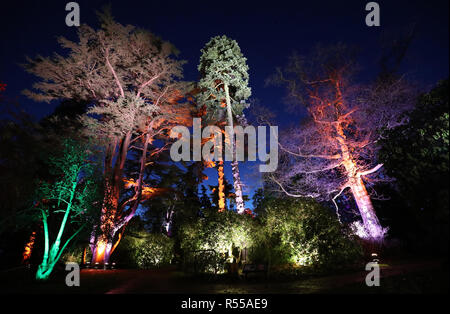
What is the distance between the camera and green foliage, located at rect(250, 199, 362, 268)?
9438mm

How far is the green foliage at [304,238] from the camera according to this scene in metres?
9.44

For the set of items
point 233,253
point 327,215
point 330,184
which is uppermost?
point 330,184

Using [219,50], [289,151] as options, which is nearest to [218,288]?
[289,151]

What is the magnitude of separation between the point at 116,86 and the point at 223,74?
7.95m

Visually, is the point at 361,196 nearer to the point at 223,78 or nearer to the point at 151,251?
the point at 223,78

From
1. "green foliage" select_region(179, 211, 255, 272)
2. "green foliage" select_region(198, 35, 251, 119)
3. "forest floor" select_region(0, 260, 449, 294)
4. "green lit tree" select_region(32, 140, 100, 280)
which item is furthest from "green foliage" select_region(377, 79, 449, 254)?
"green foliage" select_region(198, 35, 251, 119)

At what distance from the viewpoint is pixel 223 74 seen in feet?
57.3

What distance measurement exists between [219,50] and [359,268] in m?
16.5

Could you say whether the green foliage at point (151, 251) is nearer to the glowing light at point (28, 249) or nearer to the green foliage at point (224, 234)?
the green foliage at point (224, 234)

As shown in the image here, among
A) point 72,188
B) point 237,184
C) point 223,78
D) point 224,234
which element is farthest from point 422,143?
point 223,78

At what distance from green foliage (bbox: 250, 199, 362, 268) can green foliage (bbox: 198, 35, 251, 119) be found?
9.41 meters

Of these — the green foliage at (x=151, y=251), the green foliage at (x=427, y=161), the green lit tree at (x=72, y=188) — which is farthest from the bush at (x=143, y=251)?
the green foliage at (x=427, y=161)

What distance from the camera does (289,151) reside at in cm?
1566
